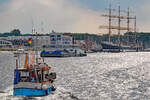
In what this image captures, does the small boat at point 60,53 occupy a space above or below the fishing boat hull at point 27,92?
below

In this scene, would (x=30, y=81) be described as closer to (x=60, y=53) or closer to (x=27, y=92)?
(x=27, y=92)

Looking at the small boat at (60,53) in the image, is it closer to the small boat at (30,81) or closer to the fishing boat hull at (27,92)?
the small boat at (30,81)

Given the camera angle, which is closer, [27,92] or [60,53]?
Result: [27,92]

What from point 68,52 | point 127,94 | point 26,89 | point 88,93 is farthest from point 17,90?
point 68,52

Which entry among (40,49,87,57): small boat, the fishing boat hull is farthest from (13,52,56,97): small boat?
(40,49,87,57): small boat

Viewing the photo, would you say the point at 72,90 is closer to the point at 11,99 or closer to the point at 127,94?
the point at 127,94

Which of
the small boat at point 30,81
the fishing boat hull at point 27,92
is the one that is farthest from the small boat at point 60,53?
the fishing boat hull at point 27,92

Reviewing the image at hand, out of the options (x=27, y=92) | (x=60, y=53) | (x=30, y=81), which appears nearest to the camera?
(x=27, y=92)

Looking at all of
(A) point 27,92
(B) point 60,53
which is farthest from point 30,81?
(B) point 60,53

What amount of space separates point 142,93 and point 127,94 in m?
2.28

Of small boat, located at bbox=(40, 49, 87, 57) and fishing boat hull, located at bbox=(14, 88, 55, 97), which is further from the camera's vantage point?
small boat, located at bbox=(40, 49, 87, 57)

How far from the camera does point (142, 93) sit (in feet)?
119

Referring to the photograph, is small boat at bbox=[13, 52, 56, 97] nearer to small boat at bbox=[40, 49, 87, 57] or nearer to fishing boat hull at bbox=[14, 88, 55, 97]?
fishing boat hull at bbox=[14, 88, 55, 97]

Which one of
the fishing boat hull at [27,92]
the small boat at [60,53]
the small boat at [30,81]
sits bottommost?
the small boat at [60,53]
